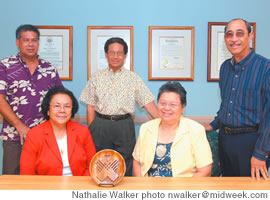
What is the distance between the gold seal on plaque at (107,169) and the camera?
1.42 meters

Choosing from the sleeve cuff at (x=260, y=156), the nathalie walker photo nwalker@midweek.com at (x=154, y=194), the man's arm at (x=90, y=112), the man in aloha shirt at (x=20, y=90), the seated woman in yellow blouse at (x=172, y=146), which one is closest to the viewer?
the nathalie walker photo nwalker@midweek.com at (x=154, y=194)

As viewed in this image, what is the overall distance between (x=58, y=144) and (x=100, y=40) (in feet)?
4.96

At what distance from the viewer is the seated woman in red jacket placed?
191 cm

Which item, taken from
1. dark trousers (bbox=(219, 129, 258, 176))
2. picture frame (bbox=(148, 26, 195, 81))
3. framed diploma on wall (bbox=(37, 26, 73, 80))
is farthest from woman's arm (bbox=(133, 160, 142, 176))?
framed diploma on wall (bbox=(37, 26, 73, 80))

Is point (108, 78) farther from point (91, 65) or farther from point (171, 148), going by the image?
point (171, 148)

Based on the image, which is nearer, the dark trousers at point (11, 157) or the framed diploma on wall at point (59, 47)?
the dark trousers at point (11, 157)

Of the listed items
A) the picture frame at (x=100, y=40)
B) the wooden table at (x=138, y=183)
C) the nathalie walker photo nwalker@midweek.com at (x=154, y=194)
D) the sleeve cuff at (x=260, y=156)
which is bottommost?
the nathalie walker photo nwalker@midweek.com at (x=154, y=194)

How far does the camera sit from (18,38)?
2.45 m

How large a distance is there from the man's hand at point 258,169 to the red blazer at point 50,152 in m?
1.12

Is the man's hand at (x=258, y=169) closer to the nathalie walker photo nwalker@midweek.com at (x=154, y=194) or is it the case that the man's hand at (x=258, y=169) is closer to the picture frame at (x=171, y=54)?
the nathalie walker photo nwalker@midweek.com at (x=154, y=194)

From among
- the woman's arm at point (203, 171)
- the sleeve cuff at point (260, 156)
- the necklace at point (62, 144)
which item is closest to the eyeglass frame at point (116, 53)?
the necklace at point (62, 144)

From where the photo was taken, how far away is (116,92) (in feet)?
8.80

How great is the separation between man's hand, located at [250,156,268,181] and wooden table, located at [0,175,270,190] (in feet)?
0.17

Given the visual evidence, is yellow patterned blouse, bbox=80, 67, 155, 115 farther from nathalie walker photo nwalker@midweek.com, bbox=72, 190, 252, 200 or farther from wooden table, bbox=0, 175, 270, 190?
nathalie walker photo nwalker@midweek.com, bbox=72, 190, 252, 200
